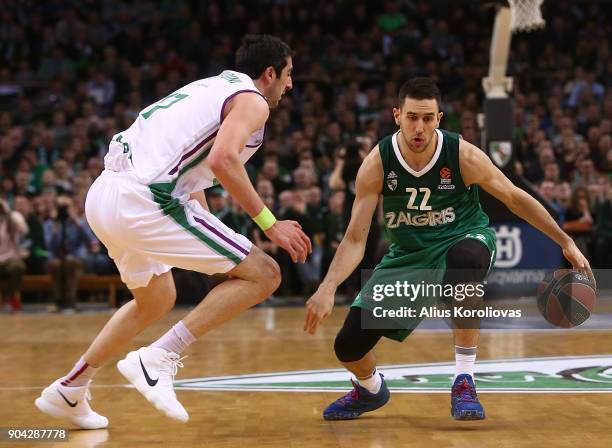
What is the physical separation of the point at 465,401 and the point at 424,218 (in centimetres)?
94

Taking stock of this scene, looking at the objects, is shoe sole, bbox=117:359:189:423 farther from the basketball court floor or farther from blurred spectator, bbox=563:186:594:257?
blurred spectator, bbox=563:186:594:257

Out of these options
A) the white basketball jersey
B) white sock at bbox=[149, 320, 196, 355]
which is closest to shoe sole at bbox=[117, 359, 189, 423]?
white sock at bbox=[149, 320, 196, 355]

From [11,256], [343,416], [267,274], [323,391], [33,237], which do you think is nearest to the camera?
[267,274]

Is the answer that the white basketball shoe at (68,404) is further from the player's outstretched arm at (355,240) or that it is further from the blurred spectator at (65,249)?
the blurred spectator at (65,249)

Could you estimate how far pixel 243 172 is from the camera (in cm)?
452

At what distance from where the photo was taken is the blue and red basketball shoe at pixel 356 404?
206 inches

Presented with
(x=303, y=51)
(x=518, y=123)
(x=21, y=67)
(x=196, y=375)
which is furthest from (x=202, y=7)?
(x=196, y=375)

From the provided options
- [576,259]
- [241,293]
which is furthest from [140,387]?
[576,259]

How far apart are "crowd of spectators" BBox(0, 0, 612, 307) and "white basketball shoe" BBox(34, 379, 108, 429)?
7.47 meters

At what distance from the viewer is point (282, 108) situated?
1645 cm

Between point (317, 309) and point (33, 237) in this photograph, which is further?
point (33, 237)

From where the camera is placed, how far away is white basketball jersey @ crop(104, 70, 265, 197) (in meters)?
4.70

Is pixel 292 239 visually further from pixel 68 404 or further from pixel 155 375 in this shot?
pixel 68 404

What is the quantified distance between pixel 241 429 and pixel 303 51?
1386 cm
